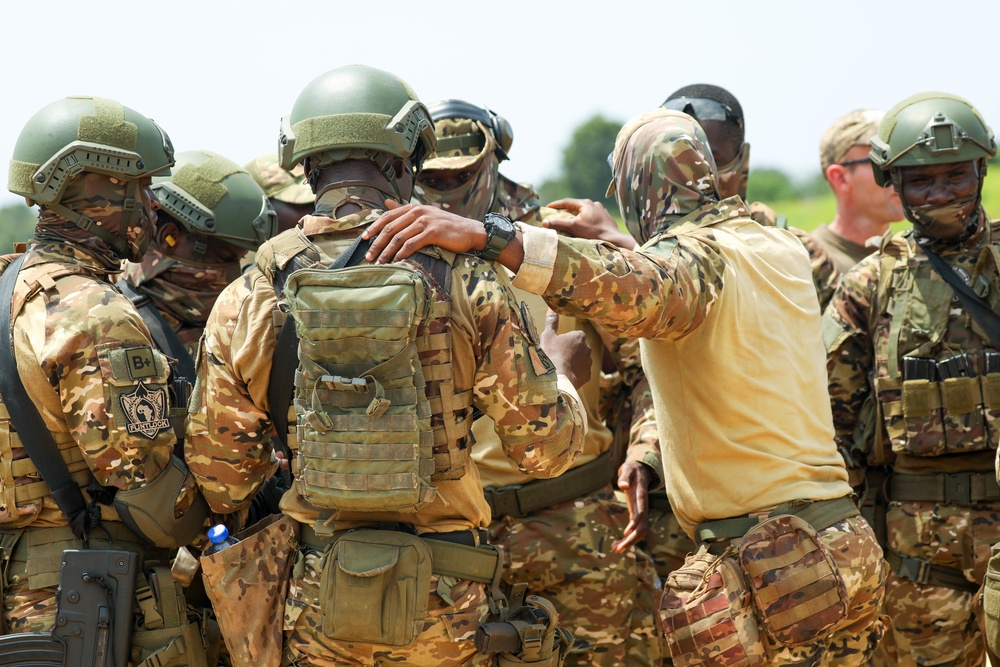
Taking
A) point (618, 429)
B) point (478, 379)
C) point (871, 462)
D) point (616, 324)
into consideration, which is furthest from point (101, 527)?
point (871, 462)

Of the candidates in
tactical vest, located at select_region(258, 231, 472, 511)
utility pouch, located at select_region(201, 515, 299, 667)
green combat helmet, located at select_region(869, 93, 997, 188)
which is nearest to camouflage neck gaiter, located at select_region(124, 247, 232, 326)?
utility pouch, located at select_region(201, 515, 299, 667)

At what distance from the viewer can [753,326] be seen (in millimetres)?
3906

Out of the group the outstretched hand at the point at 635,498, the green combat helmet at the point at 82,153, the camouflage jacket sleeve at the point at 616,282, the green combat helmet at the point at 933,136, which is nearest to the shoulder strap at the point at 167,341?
the green combat helmet at the point at 82,153

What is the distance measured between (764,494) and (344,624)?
1.62 metres

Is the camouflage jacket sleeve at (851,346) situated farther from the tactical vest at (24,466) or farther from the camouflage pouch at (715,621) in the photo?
the tactical vest at (24,466)

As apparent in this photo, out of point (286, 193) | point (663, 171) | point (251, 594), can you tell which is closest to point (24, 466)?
point (251, 594)

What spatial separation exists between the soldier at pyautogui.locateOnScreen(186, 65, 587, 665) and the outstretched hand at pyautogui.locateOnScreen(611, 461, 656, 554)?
4.05 feet

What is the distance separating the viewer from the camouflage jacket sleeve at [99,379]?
375 centimetres

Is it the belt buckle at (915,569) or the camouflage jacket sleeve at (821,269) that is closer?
the belt buckle at (915,569)

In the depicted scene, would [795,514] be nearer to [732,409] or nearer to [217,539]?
[732,409]

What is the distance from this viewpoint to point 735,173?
6.15 metres

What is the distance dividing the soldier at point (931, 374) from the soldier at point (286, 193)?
321 cm

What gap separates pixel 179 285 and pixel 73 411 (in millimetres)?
1412

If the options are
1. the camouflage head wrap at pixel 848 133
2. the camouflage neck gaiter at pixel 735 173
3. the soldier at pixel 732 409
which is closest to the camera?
the soldier at pixel 732 409
